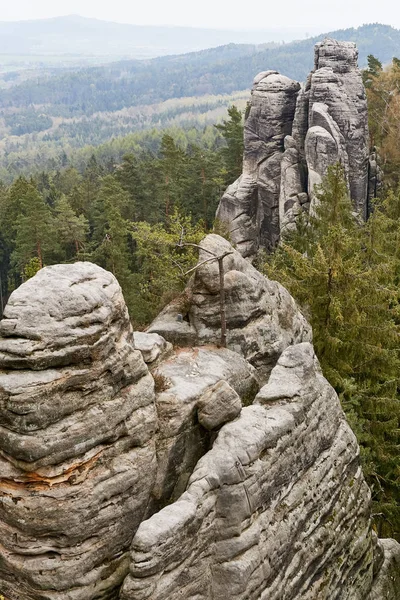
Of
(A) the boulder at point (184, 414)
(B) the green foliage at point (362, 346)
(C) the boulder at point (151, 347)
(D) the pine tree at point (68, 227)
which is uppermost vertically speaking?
(C) the boulder at point (151, 347)

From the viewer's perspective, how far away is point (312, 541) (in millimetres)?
14133

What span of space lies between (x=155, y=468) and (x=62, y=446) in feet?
7.94

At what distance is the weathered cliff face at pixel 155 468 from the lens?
10.9m

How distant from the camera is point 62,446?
428 inches

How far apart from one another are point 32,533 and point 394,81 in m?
58.7

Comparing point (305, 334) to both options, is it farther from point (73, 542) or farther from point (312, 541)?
point (73, 542)

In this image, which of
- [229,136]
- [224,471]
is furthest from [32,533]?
[229,136]

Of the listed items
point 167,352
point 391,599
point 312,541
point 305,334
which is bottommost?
point 391,599

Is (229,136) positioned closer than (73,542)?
No

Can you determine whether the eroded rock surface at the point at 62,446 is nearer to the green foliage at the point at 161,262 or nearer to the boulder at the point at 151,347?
the boulder at the point at 151,347

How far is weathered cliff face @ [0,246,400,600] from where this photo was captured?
10.9m

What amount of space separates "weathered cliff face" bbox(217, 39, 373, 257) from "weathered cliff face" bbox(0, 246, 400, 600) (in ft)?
94.9

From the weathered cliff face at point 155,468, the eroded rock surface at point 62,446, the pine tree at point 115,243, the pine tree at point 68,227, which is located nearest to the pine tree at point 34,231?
the pine tree at point 68,227

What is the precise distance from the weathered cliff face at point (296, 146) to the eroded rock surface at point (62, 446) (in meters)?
32.3
